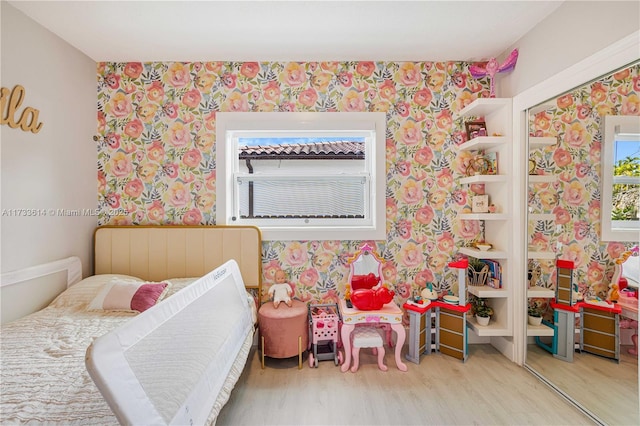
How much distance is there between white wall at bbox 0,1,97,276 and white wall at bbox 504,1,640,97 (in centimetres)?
339

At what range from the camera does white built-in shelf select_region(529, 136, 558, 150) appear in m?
1.97

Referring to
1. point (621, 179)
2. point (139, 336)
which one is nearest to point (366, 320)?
point (139, 336)

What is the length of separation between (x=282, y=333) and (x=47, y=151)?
2088mm

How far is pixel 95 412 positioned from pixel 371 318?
1.61 meters

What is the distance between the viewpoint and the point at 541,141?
6.79 feet

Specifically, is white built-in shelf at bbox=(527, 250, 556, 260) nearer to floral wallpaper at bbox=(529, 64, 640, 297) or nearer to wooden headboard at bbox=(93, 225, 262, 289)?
floral wallpaper at bbox=(529, 64, 640, 297)

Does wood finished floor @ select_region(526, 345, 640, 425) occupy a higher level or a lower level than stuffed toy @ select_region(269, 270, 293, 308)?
lower

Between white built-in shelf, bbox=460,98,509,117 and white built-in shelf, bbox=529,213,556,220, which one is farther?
white built-in shelf, bbox=460,98,509,117

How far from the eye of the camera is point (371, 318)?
2.16 metres

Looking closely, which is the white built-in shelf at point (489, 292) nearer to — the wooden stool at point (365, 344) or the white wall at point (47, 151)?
the wooden stool at point (365, 344)

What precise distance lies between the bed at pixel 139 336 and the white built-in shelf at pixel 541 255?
2.06m

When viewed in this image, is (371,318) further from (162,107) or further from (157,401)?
(162,107)

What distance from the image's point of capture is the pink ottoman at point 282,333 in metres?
2.16

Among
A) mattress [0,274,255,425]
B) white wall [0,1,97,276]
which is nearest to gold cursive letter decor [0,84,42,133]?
white wall [0,1,97,276]
